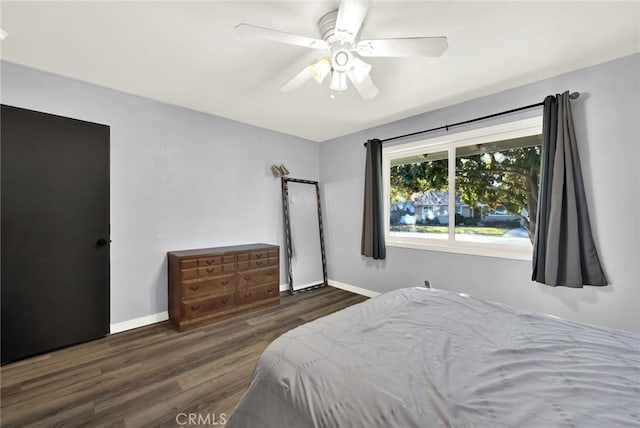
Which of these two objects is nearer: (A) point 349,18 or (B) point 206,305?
(A) point 349,18

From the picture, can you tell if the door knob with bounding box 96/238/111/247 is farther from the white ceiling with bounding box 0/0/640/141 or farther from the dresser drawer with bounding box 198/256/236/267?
the white ceiling with bounding box 0/0/640/141

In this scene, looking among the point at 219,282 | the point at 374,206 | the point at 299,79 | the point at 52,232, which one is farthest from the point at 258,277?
the point at 299,79

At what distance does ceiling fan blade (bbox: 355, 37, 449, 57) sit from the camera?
150 cm

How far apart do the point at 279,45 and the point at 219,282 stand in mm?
2440

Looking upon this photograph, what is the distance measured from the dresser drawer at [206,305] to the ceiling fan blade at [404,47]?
2779mm

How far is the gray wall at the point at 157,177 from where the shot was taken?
2.52 meters

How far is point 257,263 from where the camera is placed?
11.0 ft

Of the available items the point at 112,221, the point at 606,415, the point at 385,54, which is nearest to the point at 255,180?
the point at 112,221

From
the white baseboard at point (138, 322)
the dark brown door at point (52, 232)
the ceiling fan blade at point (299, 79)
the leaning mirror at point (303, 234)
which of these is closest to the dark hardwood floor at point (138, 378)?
the white baseboard at point (138, 322)

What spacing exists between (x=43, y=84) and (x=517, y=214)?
184 inches

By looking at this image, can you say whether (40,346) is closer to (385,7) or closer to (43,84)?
(43,84)

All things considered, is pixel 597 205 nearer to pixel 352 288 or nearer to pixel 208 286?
pixel 352 288

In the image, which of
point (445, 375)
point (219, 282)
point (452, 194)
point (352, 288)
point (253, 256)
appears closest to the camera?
point (445, 375)

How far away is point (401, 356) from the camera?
1107 mm
